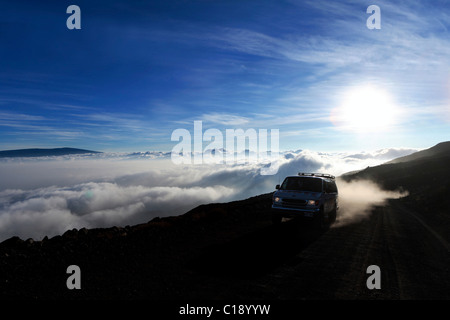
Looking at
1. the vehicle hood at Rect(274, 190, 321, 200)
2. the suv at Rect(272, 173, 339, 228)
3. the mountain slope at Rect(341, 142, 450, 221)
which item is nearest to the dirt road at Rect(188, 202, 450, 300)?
the suv at Rect(272, 173, 339, 228)

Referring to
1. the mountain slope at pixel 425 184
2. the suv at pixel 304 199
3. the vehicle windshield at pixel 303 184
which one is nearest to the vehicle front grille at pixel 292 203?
the suv at pixel 304 199

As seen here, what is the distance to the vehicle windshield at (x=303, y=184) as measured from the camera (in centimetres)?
1323

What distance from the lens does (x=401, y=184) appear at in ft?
170

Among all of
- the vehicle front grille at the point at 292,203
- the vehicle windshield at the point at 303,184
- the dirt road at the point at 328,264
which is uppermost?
the vehicle windshield at the point at 303,184

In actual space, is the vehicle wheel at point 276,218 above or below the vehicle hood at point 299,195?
below

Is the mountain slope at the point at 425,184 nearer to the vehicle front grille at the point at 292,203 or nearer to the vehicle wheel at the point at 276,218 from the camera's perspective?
the vehicle front grille at the point at 292,203

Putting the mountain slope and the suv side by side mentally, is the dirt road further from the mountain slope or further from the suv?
the mountain slope

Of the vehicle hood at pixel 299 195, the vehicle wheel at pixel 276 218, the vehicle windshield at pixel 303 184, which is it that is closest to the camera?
the vehicle hood at pixel 299 195

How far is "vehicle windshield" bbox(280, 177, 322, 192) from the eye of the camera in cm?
1323

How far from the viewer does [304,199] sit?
39.6 feet

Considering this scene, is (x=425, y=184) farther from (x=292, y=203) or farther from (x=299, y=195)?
(x=292, y=203)

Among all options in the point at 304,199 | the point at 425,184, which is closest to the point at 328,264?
the point at 304,199

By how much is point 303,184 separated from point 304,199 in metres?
1.55

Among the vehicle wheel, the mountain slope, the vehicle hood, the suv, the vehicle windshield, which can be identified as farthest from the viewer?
the mountain slope
